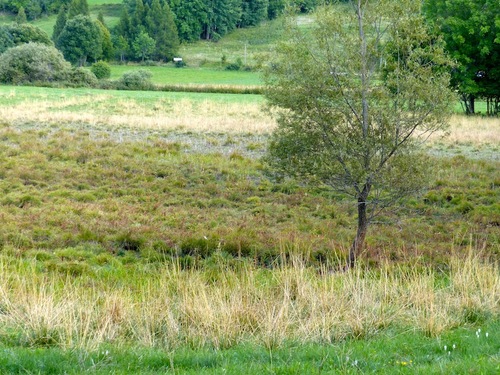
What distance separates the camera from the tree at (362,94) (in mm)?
14516

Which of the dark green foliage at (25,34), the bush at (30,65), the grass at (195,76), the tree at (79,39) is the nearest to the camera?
the bush at (30,65)

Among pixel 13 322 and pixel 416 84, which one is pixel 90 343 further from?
pixel 416 84

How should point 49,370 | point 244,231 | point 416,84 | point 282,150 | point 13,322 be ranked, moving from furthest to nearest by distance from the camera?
1. point 244,231
2. point 282,150
3. point 416,84
4. point 13,322
5. point 49,370

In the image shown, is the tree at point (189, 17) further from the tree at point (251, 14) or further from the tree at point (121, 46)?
the tree at point (121, 46)

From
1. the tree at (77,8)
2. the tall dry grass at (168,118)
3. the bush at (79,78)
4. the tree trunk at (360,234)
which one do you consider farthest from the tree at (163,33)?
the tree trunk at (360,234)

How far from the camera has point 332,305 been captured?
9750 mm

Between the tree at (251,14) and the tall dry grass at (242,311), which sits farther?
the tree at (251,14)

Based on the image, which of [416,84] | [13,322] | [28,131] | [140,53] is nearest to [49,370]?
[13,322]

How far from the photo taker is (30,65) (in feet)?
230

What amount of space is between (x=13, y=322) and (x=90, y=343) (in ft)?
5.56

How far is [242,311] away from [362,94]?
23.6ft

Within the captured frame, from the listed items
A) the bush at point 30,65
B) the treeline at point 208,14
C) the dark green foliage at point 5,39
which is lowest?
the bush at point 30,65

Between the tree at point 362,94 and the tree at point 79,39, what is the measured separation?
335 feet

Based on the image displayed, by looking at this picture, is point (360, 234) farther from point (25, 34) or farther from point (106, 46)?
point (106, 46)
